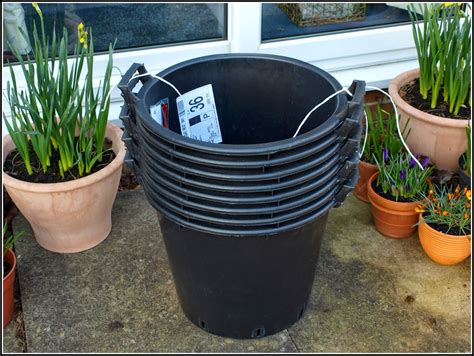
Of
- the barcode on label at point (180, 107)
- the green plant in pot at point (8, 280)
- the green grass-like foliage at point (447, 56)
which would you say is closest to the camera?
the barcode on label at point (180, 107)

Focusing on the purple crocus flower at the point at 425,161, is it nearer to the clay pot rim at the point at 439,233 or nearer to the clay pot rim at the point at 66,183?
the clay pot rim at the point at 439,233

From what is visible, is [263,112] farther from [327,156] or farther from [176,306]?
[176,306]

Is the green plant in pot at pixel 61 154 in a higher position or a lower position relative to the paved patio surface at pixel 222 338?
higher

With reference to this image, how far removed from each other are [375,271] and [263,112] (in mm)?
722

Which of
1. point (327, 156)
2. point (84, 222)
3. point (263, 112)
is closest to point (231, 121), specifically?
point (263, 112)

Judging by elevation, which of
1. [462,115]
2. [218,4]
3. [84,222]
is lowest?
[84,222]

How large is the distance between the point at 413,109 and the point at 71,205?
1.31m

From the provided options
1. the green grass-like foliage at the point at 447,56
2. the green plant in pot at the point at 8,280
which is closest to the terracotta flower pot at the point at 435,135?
the green grass-like foliage at the point at 447,56

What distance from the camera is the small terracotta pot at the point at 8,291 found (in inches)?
80.1

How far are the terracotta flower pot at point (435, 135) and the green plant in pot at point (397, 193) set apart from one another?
0.23 feet

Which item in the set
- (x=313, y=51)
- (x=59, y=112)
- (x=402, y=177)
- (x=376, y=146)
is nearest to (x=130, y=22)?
(x=59, y=112)

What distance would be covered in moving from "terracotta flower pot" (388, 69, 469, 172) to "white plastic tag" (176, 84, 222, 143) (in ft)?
2.79

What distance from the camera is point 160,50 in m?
2.65

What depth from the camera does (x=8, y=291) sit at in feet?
6.77
